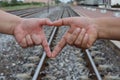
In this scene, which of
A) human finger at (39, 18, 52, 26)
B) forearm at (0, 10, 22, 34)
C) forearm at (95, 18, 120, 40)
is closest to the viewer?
forearm at (95, 18, 120, 40)

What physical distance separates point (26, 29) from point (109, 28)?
31.2 inches

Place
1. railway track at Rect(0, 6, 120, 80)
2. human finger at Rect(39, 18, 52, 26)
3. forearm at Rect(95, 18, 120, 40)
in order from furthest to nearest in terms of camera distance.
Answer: railway track at Rect(0, 6, 120, 80)
human finger at Rect(39, 18, 52, 26)
forearm at Rect(95, 18, 120, 40)

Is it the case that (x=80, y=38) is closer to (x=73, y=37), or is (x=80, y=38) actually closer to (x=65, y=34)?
(x=73, y=37)

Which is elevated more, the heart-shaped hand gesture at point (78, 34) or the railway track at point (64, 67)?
the heart-shaped hand gesture at point (78, 34)

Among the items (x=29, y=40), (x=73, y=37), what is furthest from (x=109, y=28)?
(x=29, y=40)

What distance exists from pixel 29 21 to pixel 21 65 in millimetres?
5114

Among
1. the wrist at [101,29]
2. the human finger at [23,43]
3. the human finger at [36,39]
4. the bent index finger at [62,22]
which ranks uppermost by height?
the bent index finger at [62,22]

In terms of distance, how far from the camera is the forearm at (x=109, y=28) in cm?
304

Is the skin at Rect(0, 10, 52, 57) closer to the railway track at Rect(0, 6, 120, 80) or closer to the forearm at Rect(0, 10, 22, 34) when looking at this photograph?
the forearm at Rect(0, 10, 22, 34)

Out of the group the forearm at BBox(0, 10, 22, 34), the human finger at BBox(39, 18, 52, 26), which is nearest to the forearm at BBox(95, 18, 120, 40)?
the human finger at BBox(39, 18, 52, 26)

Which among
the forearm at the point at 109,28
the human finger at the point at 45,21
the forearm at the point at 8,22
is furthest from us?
the forearm at the point at 8,22

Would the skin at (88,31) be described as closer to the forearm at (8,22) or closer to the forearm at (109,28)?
the forearm at (109,28)

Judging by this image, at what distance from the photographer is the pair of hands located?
10.3 feet

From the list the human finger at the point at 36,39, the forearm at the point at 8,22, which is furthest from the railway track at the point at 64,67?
the human finger at the point at 36,39
